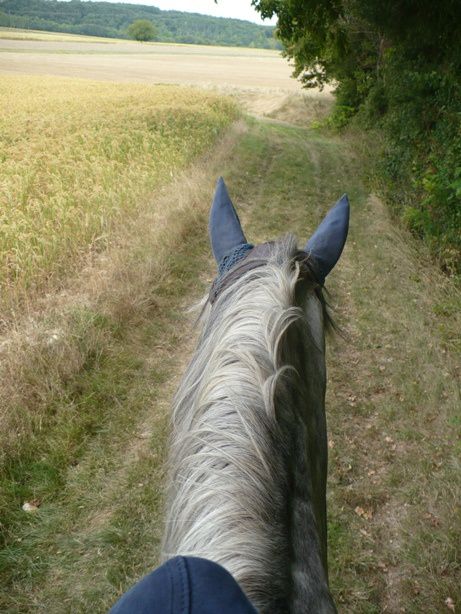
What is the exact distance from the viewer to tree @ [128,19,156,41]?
97312mm

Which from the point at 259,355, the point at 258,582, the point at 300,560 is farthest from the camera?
the point at 259,355

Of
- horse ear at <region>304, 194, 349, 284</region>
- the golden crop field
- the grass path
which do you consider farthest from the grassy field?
horse ear at <region>304, 194, 349, 284</region>

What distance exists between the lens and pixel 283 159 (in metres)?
13.6

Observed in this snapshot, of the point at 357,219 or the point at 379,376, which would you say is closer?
the point at 379,376

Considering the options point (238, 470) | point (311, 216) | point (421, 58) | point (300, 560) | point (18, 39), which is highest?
point (18, 39)

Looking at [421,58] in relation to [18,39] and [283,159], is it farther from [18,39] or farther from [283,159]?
[18,39]

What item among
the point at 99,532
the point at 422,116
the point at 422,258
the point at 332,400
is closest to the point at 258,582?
the point at 99,532

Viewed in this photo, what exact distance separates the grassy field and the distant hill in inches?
2207

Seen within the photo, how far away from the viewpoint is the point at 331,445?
12.8ft

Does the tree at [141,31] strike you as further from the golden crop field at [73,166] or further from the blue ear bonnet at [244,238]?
the blue ear bonnet at [244,238]

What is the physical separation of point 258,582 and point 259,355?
51 centimetres

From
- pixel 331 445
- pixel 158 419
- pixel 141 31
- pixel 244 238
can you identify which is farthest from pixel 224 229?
pixel 141 31

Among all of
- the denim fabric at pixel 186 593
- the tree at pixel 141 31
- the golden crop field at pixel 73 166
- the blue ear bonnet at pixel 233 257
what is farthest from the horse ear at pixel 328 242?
the tree at pixel 141 31

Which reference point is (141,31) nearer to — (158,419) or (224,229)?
(158,419)
